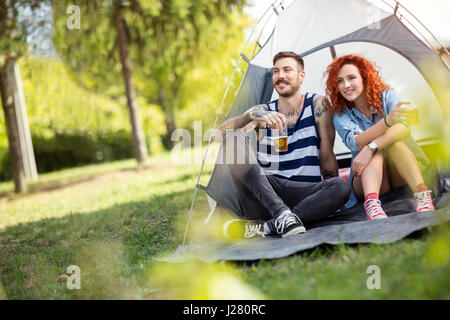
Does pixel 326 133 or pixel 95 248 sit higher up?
pixel 326 133

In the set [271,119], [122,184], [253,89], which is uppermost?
[253,89]

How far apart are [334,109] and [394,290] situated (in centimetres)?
153

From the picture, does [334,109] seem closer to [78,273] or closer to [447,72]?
[447,72]

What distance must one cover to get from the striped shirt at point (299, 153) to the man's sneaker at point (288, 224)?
1.47 feet

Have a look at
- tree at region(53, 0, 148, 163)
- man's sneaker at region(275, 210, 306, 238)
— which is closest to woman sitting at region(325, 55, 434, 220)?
man's sneaker at region(275, 210, 306, 238)

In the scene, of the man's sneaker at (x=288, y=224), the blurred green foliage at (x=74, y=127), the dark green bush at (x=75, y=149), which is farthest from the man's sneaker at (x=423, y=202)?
the dark green bush at (x=75, y=149)

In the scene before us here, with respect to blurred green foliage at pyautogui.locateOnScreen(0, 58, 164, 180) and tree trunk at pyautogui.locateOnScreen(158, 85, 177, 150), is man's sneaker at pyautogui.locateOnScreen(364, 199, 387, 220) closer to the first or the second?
blurred green foliage at pyautogui.locateOnScreen(0, 58, 164, 180)

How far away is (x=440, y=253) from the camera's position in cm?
114

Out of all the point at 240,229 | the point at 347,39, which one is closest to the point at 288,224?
the point at 240,229

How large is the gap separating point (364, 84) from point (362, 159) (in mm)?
578

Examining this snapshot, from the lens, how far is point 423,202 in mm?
2422

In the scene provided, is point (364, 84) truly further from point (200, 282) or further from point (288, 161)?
point (200, 282)

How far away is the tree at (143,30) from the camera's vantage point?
24.2 feet

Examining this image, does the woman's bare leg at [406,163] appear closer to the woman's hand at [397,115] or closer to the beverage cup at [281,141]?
the woman's hand at [397,115]
